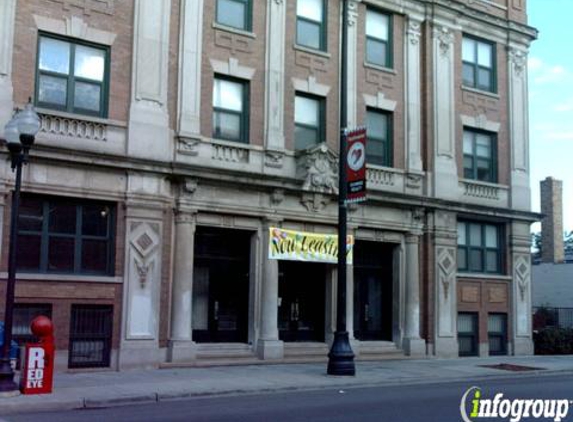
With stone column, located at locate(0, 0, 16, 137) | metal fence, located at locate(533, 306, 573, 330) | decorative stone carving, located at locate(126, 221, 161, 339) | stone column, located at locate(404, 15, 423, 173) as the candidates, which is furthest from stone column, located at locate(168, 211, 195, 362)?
metal fence, located at locate(533, 306, 573, 330)

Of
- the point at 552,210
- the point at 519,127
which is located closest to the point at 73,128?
Answer: the point at 519,127

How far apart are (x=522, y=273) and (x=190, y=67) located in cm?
1444

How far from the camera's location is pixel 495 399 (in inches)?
569

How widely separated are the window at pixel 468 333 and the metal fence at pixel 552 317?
812cm

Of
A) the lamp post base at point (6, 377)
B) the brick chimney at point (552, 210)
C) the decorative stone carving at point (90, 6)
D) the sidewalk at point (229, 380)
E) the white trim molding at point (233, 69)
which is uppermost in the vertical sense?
the decorative stone carving at point (90, 6)

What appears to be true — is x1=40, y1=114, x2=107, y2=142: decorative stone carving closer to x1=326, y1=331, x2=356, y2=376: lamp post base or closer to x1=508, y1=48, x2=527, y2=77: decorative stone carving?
x1=326, y1=331, x2=356, y2=376: lamp post base

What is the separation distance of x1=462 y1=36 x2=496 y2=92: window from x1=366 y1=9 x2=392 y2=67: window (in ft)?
11.5

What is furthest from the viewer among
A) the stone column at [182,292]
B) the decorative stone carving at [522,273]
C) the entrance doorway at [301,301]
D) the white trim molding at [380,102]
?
the decorative stone carving at [522,273]

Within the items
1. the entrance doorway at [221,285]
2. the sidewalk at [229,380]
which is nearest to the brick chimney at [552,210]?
the sidewalk at [229,380]

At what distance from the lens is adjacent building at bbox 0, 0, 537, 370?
18.8m

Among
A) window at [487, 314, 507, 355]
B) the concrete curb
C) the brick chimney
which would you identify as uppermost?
the brick chimney

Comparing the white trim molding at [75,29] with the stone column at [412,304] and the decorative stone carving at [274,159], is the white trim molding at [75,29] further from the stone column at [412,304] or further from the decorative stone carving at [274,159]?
the stone column at [412,304]

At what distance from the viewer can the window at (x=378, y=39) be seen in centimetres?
2511

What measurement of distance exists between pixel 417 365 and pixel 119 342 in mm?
8604
